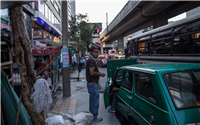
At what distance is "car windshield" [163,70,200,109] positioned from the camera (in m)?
2.09

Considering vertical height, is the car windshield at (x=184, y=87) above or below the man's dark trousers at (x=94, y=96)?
above

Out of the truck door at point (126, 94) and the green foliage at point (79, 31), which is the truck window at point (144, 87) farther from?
the green foliage at point (79, 31)

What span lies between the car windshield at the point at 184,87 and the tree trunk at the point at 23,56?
235 centimetres

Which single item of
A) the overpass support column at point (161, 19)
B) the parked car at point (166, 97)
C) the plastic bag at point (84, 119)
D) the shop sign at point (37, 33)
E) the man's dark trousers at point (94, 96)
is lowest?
the plastic bag at point (84, 119)

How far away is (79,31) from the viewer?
25859 millimetres

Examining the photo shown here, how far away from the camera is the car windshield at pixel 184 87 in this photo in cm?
209

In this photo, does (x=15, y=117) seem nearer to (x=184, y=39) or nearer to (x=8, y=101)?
(x=8, y=101)

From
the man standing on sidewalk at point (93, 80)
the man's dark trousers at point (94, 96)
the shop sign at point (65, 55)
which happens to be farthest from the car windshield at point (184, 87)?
the shop sign at point (65, 55)

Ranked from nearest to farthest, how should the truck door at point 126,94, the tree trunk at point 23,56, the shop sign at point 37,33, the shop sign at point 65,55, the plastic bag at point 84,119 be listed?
the tree trunk at point 23,56 < the truck door at point 126,94 < the plastic bag at point 84,119 < the shop sign at point 65,55 < the shop sign at point 37,33

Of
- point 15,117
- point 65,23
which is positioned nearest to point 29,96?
point 15,117

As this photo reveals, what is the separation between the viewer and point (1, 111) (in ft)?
6.80

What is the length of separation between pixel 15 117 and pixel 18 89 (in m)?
2.48

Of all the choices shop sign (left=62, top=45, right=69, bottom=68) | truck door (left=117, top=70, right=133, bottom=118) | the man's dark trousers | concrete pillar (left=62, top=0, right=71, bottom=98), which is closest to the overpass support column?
concrete pillar (left=62, top=0, right=71, bottom=98)

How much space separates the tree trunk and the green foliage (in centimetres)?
1494
